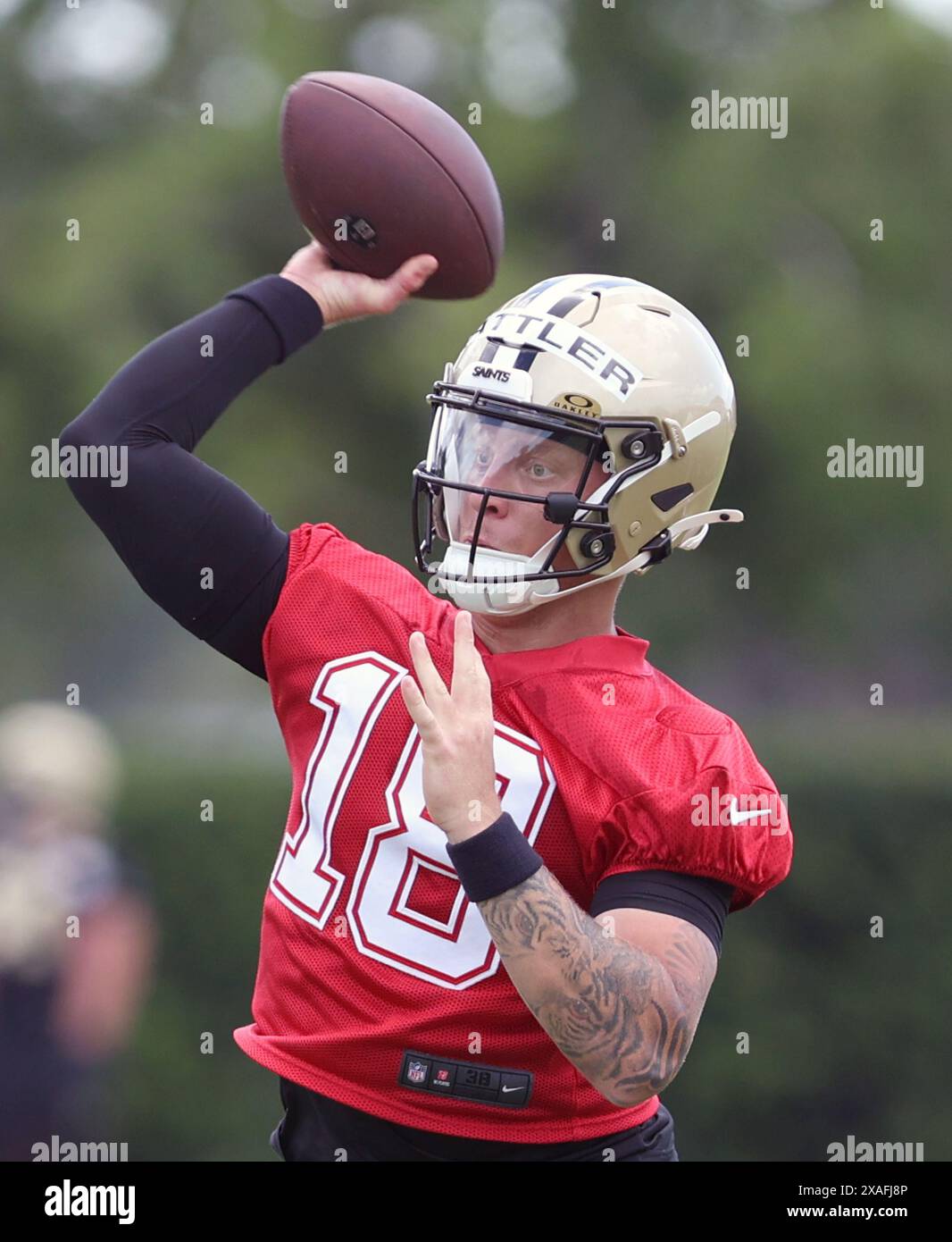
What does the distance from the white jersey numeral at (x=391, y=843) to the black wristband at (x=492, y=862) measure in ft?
0.78

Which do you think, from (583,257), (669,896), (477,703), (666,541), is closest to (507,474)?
(666,541)

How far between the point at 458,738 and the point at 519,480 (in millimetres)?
539

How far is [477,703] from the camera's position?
2.49 m

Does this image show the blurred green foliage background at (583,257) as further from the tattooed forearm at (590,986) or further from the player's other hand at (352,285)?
the tattooed forearm at (590,986)

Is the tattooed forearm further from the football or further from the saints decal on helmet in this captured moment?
the football

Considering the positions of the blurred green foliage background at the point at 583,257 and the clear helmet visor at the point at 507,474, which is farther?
the blurred green foliage background at the point at 583,257

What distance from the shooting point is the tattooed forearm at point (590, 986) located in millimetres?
2402

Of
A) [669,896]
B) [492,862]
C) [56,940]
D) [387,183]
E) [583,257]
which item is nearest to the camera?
[492,862]

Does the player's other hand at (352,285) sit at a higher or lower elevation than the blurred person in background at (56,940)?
higher

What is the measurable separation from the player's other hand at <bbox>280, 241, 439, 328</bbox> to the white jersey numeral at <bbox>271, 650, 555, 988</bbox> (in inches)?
25.2

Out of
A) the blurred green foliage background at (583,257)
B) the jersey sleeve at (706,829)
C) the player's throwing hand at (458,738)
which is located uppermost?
the blurred green foliage background at (583,257)

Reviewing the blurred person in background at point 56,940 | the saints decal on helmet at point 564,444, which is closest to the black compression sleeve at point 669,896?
the saints decal on helmet at point 564,444

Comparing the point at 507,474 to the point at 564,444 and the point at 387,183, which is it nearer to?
the point at 564,444

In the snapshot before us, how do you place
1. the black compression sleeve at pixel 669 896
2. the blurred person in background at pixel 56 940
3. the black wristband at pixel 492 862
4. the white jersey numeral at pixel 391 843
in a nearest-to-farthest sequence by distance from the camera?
the black wristband at pixel 492 862, the black compression sleeve at pixel 669 896, the white jersey numeral at pixel 391 843, the blurred person in background at pixel 56 940
